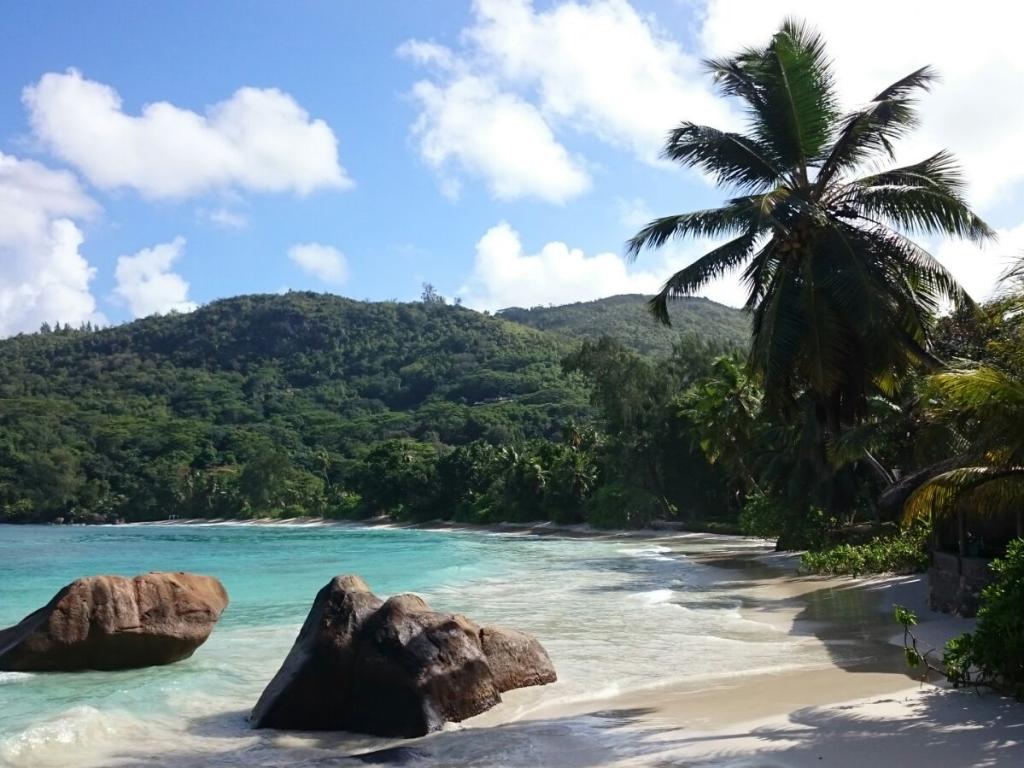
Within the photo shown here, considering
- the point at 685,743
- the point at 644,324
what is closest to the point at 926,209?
the point at 685,743

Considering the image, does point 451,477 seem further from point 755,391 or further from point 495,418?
point 755,391

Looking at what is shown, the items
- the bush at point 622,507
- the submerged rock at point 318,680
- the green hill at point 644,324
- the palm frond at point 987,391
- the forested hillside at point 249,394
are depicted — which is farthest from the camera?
the green hill at point 644,324

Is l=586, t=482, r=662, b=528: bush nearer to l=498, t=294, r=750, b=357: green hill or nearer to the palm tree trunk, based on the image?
the palm tree trunk

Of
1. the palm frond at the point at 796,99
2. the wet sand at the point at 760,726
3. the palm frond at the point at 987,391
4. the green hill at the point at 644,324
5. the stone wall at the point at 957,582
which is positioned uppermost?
the green hill at the point at 644,324

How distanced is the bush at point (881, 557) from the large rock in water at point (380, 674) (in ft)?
41.6

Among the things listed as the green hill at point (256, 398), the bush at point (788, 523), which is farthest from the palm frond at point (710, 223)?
the green hill at point (256, 398)

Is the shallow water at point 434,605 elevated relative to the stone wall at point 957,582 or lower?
lower

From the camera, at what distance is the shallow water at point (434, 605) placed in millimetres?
9188

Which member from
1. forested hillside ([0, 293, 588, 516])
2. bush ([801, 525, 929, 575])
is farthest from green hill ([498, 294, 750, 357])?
bush ([801, 525, 929, 575])

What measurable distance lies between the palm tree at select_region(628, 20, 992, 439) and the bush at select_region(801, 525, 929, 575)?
861 centimetres

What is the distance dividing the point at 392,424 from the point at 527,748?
388ft

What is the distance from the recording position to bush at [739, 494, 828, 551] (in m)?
30.7

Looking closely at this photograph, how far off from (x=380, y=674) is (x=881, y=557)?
51.8 feet

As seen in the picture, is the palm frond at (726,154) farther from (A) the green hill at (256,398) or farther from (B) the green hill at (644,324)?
(B) the green hill at (644,324)
